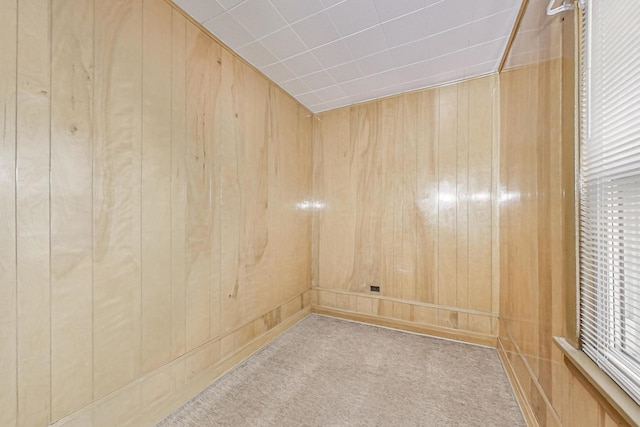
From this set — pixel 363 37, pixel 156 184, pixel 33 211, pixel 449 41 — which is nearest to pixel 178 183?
pixel 156 184

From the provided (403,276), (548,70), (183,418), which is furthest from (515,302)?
(183,418)

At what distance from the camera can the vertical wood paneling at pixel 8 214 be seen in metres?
1.03

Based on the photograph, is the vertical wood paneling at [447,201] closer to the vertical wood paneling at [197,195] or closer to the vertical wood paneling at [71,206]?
the vertical wood paneling at [197,195]

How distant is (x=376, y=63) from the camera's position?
2309 mm

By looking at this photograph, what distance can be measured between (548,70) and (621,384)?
4.39 ft

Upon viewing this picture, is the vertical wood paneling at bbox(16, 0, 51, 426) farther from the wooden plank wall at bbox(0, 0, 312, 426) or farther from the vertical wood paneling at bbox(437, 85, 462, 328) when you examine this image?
the vertical wood paneling at bbox(437, 85, 462, 328)

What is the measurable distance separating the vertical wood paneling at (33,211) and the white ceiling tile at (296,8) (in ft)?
3.99

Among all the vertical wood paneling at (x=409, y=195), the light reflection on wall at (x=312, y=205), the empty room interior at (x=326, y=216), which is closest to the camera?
the empty room interior at (x=326, y=216)

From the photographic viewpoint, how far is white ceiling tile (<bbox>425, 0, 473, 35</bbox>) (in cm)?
167

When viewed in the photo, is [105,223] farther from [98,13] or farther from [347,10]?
[347,10]

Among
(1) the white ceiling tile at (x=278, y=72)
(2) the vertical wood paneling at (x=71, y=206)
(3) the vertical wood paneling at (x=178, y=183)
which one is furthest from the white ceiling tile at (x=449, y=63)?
(2) the vertical wood paneling at (x=71, y=206)

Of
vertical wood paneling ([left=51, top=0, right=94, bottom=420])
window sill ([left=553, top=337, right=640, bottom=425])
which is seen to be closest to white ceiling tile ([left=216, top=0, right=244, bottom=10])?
vertical wood paneling ([left=51, top=0, right=94, bottom=420])

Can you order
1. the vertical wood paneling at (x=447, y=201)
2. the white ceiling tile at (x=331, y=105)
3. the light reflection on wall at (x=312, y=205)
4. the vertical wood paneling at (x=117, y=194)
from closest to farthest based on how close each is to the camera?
the vertical wood paneling at (x=117, y=194), the vertical wood paneling at (x=447, y=201), the white ceiling tile at (x=331, y=105), the light reflection on wall at (x=312, y=205)

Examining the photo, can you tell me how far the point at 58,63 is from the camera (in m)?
1.18
